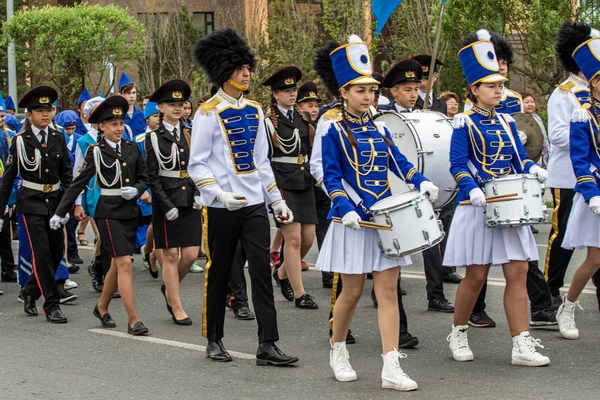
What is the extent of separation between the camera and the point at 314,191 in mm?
11430

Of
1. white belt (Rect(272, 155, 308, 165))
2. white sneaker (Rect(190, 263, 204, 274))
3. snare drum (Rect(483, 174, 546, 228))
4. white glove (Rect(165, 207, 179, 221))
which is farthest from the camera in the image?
white sneaker (Rect(190, 263, 204, 274))

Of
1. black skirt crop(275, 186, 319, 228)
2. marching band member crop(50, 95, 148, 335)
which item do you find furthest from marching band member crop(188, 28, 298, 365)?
black skirt crop(275, 186, 319, 228)

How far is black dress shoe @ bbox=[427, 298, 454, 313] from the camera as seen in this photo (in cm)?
977

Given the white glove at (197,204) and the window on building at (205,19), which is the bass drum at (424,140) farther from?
the window on building at (205,19)

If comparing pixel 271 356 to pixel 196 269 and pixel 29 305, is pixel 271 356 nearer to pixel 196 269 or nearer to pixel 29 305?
pixel 29 305

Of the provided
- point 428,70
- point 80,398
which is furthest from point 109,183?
point 428,70

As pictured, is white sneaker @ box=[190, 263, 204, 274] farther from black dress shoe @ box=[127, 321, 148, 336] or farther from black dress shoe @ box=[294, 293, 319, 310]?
black dress shoe @ box=[127, 321, 148, 336]

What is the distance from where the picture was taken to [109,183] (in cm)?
944

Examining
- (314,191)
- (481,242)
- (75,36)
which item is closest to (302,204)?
(314,191)

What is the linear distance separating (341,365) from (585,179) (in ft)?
7.41

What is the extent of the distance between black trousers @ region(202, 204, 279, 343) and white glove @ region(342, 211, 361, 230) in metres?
1.10

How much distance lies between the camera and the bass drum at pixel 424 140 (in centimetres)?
938

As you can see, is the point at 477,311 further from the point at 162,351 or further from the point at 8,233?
the point at 8,233

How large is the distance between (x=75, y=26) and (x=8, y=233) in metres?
24.6
